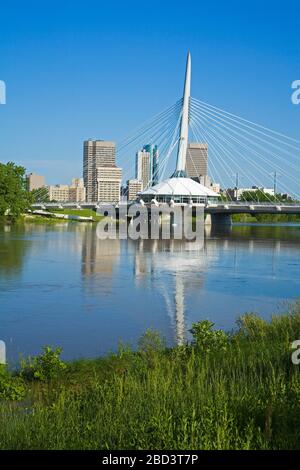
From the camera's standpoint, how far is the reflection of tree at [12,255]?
20.7m

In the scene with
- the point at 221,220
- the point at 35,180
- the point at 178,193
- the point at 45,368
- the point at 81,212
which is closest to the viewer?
the point at 45,368

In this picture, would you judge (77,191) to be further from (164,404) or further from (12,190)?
(164,404)

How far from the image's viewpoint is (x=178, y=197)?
2618 inches

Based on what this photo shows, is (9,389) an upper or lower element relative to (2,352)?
upper

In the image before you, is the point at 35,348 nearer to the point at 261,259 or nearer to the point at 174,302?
the point at 174,302

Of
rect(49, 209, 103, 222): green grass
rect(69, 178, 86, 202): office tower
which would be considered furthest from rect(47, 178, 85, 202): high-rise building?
rect(49, 209, 103, 222): green grass

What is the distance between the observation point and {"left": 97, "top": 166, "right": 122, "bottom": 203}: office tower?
11657 cm

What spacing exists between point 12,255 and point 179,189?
41924mm

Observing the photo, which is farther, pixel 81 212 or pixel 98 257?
pixel 81 212

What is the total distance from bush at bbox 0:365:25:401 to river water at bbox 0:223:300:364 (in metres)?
1.75

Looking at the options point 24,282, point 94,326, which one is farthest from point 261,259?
point 94,326

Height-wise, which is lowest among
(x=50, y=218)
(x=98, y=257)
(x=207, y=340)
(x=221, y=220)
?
(x=98, y=257)

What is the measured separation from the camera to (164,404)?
16.8ft

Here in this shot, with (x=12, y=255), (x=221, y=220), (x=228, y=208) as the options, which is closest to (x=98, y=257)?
(x=12, y=255)
